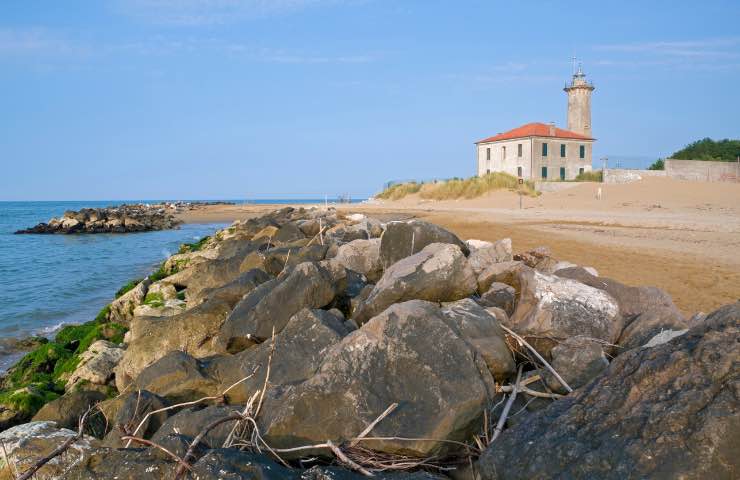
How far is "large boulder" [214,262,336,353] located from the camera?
189 inches

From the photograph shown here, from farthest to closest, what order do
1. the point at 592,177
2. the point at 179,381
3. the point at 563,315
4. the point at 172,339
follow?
the point at 592,177 < the point at 172,339 < the point at 179,381 < the point at 563,315

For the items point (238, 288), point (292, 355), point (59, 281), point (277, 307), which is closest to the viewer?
point (292, 355)

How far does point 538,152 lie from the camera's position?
131 feet

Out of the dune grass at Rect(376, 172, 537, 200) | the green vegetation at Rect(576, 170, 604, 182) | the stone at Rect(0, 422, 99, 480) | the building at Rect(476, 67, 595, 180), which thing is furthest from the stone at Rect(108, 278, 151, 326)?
the building at Rect(476, 67, 595, 180)

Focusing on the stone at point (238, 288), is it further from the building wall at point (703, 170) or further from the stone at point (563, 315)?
the building wall at point (703, 170)

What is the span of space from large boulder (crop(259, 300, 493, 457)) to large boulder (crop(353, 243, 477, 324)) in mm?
1348

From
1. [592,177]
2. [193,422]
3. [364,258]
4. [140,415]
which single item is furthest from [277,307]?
[592,177]

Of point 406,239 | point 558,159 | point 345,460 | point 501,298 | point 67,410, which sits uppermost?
point 558,159

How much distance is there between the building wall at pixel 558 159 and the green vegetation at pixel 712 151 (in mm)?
8417

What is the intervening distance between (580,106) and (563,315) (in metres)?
46.9

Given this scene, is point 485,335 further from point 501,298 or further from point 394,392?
point 501,298

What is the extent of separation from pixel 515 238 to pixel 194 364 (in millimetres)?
11446

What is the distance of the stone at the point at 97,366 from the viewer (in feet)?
18.7

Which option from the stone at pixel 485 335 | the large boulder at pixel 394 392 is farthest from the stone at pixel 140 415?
the stone at pixel 485 335
